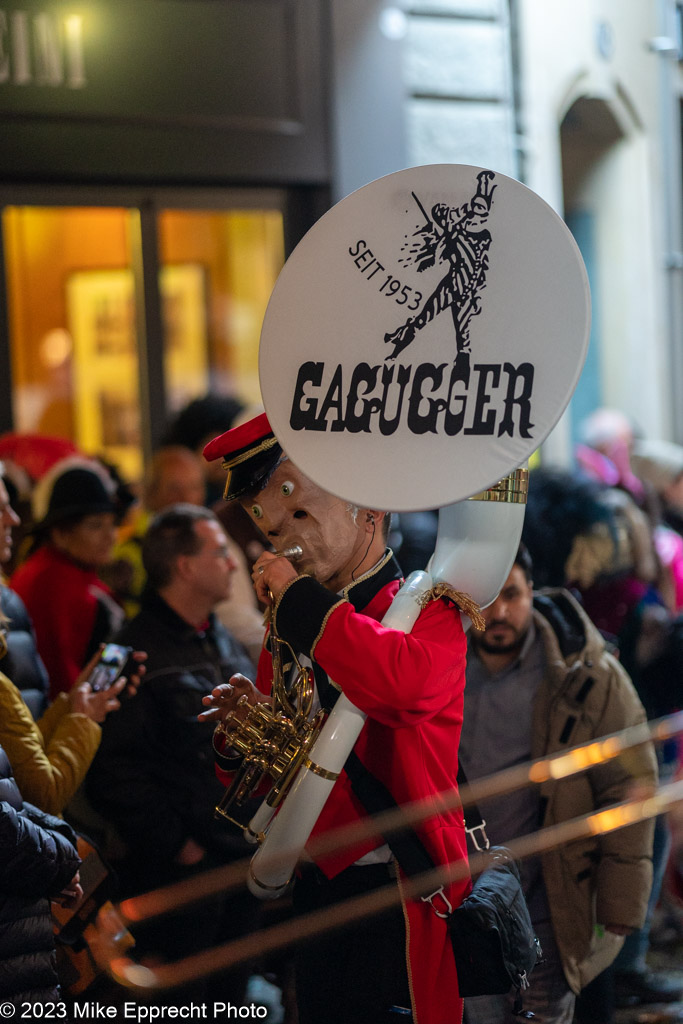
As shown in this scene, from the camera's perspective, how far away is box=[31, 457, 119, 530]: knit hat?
4.46 metres

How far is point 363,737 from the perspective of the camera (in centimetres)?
235

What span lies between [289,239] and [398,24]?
53.5 inches

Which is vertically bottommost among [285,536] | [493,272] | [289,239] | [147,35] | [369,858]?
[369,858]

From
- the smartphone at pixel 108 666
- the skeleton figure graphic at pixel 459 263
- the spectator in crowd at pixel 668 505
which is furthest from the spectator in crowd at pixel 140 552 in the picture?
the skeleton figure graphic at pixel 459 263

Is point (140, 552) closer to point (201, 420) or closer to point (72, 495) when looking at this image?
point (72, 495)

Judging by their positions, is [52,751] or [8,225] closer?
[52,751]

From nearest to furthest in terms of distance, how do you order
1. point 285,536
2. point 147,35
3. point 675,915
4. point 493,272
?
1. point 493,272
2. point 285,536
3. point 675,915
4. point 147,35

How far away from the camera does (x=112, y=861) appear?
3656 millimetres

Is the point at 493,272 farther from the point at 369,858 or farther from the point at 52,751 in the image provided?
the point at 52,751

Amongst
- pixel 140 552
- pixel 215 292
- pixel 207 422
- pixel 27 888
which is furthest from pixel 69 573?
pixel 215 292

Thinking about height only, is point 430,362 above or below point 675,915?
above

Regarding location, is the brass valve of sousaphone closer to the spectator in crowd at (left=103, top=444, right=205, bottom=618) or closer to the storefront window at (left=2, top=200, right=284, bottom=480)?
the spectator in crowd at (left=103, top=444, right=205, bottom=618)

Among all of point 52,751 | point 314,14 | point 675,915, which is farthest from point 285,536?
point 314,14

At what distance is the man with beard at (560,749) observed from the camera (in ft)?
9.98
